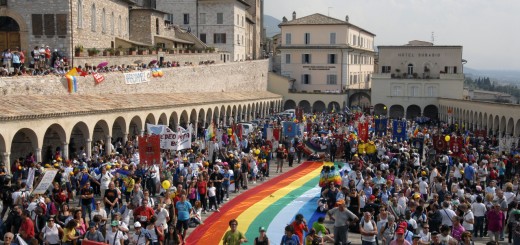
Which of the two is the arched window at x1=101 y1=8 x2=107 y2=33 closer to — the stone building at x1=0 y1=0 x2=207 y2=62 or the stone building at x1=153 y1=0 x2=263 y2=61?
the stone building at x1=0 y1=0 x2=207 y2=62

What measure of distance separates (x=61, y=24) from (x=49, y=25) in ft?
2.21

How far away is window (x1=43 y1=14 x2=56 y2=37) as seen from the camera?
3469cm

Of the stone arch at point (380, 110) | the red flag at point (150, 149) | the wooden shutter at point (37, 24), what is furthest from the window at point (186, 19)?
the red flag at point (150, 149)

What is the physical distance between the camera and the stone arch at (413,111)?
219ft

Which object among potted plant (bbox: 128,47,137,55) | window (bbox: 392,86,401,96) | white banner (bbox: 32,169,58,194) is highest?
potted plant (bbox: 128,47,137,55)

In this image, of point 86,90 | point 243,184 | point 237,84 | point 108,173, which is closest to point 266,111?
point 237,84

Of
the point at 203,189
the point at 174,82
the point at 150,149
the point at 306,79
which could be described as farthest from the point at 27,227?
the point at 306,79

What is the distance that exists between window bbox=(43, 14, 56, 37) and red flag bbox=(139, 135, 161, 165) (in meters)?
18.3

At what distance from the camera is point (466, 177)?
19.9 m

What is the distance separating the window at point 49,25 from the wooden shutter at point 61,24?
0.24 meters

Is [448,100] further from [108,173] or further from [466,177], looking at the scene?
[108,173]

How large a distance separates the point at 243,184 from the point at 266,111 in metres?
37.2

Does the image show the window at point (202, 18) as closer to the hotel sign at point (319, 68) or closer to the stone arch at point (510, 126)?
the hotel sign at point (319, 68)

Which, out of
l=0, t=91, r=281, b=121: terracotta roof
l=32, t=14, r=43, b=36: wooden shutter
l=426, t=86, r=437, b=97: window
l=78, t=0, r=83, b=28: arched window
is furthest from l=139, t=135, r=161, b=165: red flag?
l=426, t=86, r=437, b=97: window
